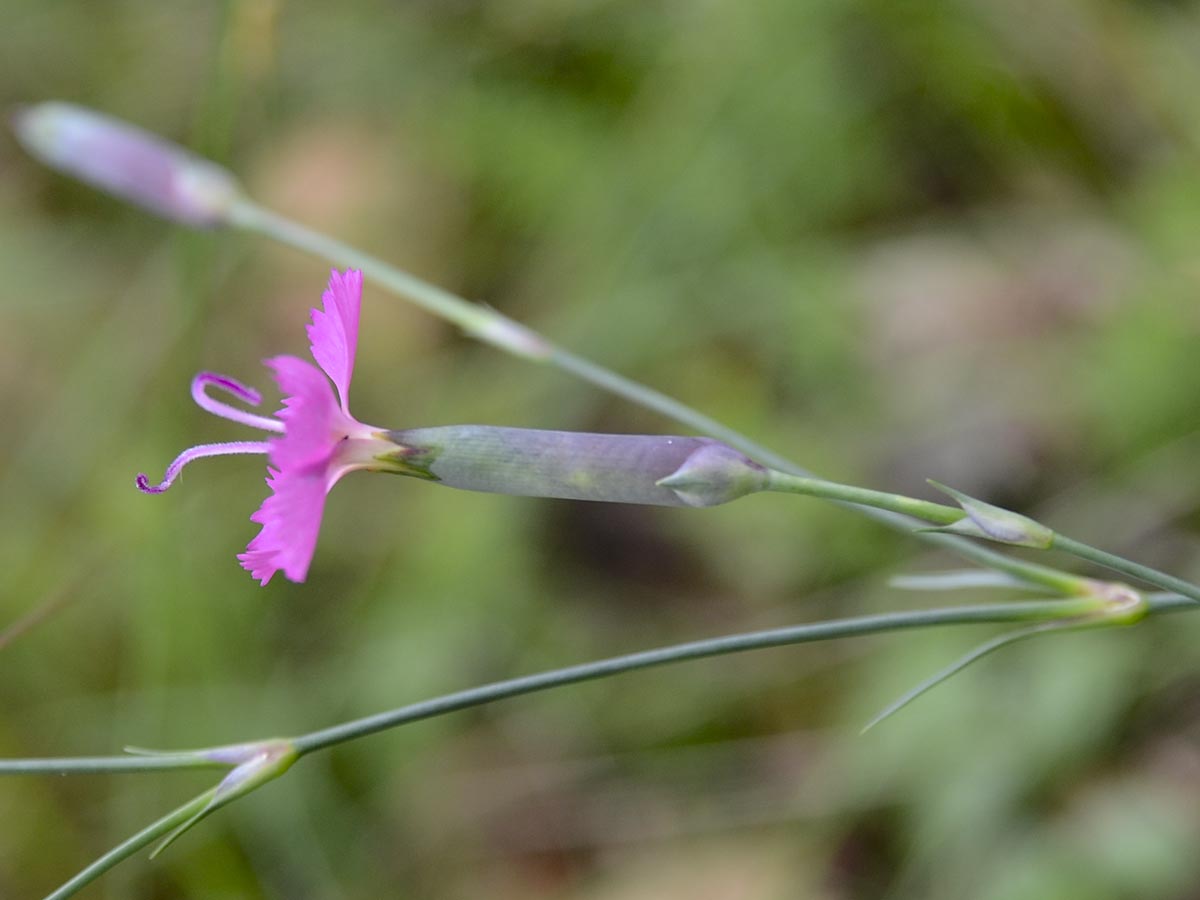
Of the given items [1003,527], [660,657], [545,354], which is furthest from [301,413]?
[545,354]

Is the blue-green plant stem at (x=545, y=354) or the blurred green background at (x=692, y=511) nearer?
the blue-green plant stem at (x=545, y=354)

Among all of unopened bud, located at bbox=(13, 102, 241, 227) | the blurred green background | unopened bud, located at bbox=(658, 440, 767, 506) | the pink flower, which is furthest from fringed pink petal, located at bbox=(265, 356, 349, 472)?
the blurred green background

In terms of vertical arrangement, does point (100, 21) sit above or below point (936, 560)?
above

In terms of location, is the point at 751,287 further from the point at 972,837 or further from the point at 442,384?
the point at 972,837

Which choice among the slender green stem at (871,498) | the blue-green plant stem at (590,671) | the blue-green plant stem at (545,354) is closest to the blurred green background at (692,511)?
the blue-green plant stem at (545,354)

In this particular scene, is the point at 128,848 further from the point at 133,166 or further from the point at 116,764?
the point at 133,166

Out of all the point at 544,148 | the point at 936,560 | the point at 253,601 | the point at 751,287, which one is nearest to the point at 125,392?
the point at 253,601

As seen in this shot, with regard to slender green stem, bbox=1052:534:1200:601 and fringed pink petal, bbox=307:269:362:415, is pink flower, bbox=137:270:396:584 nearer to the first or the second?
fringed pink petal, bbox=307:269:362:415

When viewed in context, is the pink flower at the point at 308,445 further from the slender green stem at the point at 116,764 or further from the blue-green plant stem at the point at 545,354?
the blue-green plant stem at the point at 545,354
